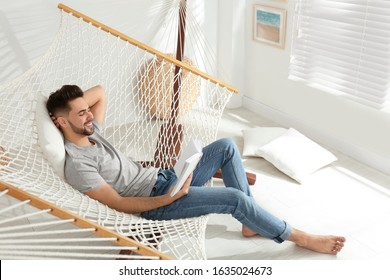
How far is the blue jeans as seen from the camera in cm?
185

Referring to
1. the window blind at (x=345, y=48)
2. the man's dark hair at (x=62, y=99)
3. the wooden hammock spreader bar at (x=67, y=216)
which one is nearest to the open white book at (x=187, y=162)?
the wooden hammock spreader bar at (x=67, y=216)

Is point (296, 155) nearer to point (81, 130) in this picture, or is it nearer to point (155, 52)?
point (155, 52)

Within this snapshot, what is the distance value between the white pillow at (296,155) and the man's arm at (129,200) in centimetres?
99

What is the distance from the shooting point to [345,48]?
2805mm

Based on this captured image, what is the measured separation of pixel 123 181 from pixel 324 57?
1.64 m

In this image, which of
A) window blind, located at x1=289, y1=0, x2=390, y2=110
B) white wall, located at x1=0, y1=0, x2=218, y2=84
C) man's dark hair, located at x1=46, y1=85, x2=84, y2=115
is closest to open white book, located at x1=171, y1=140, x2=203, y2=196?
man's dark hair, located at x1=46, y1=85, x2=84, y2=115

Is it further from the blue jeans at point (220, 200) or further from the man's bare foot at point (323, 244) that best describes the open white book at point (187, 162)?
the man's bare foot at point (323, 244)

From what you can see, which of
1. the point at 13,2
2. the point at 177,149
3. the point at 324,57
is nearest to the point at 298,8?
the point at 324,57

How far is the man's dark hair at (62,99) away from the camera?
6.15 ft

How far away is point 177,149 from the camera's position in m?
2.64

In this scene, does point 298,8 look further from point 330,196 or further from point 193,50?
point 330,196

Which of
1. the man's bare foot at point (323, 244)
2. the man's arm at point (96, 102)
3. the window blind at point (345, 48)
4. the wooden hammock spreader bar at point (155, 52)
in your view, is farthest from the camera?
the window blind at point (345, 48)

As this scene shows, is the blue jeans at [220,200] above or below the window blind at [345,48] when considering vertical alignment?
below

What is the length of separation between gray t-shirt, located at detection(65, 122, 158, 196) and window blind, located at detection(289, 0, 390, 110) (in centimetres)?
139
